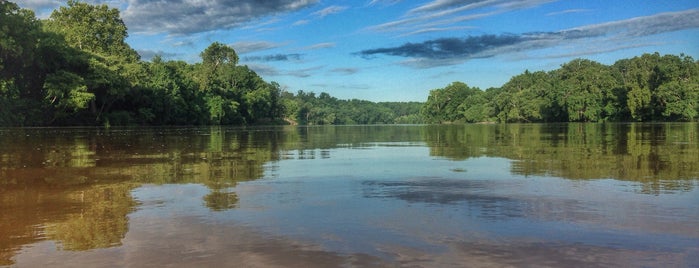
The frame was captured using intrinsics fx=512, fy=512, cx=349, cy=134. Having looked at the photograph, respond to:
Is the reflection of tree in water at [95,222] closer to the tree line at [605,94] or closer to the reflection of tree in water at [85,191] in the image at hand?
the reflection of tree in water at [85,191]

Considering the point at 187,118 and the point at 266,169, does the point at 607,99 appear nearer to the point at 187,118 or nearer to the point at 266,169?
the point at 187,118

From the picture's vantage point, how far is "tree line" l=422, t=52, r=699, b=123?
300ft

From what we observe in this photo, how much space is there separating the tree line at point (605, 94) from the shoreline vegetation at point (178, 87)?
225 mm

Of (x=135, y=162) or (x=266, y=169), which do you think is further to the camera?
(x=135, y=162)

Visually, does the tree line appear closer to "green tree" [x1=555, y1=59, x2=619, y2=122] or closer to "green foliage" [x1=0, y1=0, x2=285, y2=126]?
"green tree" [x1=555, y1=59, x2=619, y2=122]

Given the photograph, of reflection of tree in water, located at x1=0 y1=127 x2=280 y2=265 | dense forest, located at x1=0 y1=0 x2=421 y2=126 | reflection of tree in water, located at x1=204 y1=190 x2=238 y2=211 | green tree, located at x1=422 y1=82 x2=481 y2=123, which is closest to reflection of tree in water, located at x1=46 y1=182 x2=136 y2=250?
reflection of tree in water, located at x1=0 y1=127 x2=280 y2=265

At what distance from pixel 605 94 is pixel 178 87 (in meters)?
86.2

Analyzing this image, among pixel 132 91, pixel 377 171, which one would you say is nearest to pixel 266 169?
pixel 377 171

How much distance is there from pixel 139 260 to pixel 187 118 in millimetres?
87597

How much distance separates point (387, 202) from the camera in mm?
6129

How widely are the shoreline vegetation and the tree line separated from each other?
0.23m

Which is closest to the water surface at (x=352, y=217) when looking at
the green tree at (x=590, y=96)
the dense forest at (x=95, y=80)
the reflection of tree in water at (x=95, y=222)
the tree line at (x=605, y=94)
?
the reflection of tree in water at (x=95, y=222)

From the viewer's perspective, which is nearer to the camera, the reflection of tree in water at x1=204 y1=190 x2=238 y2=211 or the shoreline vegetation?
the reflection of tree in water at x1=204 y1=190 x2=238 y2=211

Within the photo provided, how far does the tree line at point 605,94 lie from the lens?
91.4 metres
